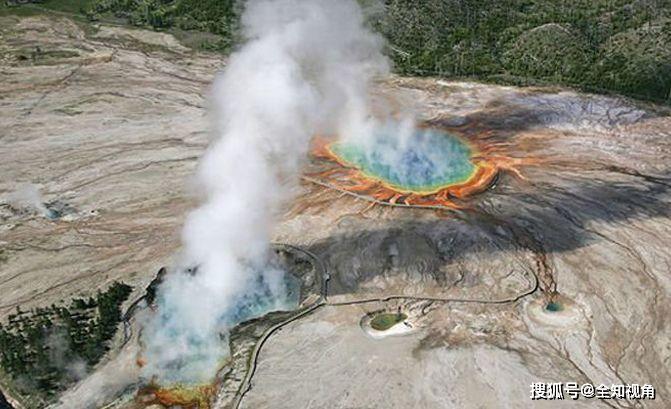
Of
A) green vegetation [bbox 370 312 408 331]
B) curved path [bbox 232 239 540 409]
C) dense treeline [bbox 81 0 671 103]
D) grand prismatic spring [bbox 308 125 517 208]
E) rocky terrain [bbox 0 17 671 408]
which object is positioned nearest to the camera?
rocky terrain [bbox 0 17 671 408]

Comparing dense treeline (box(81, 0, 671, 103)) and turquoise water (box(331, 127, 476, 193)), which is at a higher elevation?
dense treeline (box(81, 0, 671, 103))

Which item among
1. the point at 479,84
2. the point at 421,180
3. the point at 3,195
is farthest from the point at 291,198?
the point at 479,84

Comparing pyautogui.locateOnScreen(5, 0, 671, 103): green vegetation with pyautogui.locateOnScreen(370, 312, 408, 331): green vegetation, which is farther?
pyautogui.locateOnScreen(5, 0, 671, 103): green vegetation

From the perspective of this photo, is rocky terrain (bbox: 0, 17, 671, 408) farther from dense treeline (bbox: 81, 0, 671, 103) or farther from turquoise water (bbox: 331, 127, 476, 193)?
dense treeline (bbox: 81, 0, 671, 103)

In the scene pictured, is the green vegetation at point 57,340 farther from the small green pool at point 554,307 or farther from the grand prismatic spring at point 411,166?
the small green pool at point 554,307

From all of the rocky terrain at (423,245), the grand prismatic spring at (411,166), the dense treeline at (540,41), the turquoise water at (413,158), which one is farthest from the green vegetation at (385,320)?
the dense treeline at (540,41)

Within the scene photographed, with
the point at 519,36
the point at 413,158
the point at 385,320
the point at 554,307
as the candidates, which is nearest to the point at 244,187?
the point at 385,320

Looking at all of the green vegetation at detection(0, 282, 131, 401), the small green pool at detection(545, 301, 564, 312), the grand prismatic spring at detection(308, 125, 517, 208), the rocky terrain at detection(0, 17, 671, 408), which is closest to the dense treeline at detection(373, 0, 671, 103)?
the rocky terrain at detection(0, 17, 671, 408)

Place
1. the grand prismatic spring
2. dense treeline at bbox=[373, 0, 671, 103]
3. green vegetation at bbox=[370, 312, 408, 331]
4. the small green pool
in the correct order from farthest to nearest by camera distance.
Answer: dense treeline at bbox=[373, 0, 671, 103] < the grand prismatic spring < the small green pool < green vegetation at bbox=[370, 312, 408, 331]

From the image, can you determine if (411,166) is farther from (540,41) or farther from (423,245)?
(540,41)
